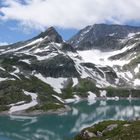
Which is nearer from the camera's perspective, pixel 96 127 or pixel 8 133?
pixel 96 127

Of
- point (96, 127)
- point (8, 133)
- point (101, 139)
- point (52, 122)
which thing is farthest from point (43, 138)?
point (101, 139)

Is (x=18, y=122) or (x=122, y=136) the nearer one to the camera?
(x=122, y=136)

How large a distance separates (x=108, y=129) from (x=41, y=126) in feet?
392

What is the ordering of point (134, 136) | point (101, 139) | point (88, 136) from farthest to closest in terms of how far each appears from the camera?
point (88, 136)
point (101, 139)
point (134, 136)

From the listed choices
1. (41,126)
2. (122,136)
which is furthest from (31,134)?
(122,136)

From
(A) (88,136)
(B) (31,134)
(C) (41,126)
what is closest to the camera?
(A) (88,136)

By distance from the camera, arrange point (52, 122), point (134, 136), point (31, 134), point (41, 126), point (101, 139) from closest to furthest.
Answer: point (134, 136) → point (101, 139) → point (31, 134) → point (41, 126) → point (52, 122)

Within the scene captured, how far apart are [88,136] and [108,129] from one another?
3929 millimetres

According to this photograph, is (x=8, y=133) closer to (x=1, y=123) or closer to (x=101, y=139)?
(x=1, y=123)

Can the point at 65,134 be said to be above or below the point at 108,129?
below

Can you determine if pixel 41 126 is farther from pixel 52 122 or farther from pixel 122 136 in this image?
pixel 122 136

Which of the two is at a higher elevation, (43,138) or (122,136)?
(122,136)

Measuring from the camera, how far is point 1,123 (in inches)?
7751

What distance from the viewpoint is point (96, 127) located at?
73.0 metres
